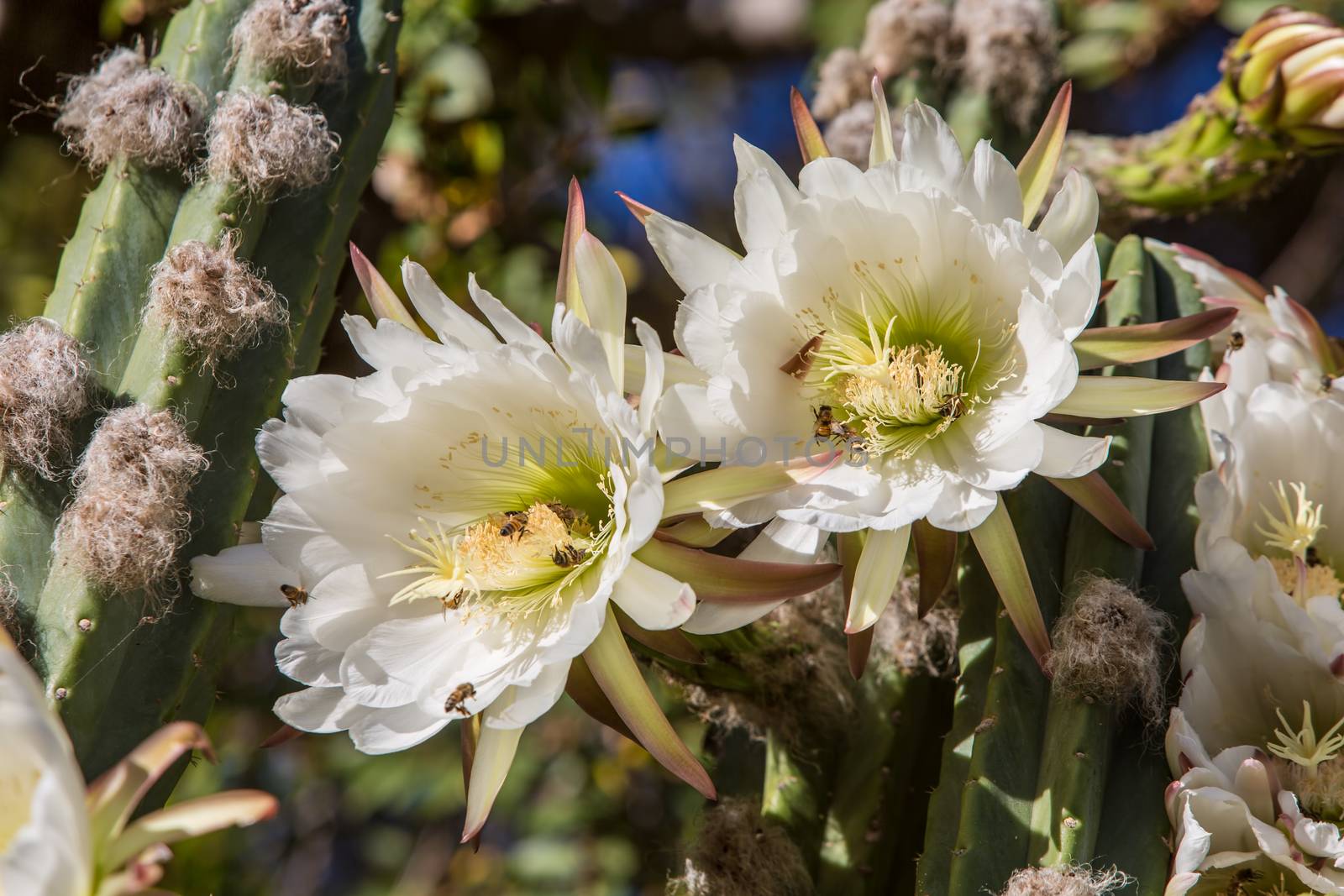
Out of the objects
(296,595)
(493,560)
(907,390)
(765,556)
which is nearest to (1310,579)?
(907,390)

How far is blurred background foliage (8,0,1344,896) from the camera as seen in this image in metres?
1.55

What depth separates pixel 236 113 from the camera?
954mm

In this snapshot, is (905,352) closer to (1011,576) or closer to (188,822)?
(1011,576)

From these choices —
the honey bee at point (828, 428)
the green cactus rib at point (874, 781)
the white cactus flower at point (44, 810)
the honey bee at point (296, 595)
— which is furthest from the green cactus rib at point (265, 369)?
the green cactus rib at point (874, 781)

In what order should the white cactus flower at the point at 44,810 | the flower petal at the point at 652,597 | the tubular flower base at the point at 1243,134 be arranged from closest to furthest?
the white cactus flower at the point at 44,810, the flower petal at the point at 652,597, the tubular flower base at the point at 1243,134

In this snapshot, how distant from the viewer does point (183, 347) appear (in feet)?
2.91

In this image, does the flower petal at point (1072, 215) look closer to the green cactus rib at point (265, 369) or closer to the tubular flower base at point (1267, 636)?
the tubular flower base at point (1267, 636)

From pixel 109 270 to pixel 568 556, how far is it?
1.60 feet

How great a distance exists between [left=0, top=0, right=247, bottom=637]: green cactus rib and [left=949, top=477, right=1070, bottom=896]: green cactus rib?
76 cm

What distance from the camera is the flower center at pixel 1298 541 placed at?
2.95 feet

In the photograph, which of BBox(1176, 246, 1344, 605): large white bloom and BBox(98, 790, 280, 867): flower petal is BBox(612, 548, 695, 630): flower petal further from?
BBox(1176, 246, 1344, 605): large white bloom

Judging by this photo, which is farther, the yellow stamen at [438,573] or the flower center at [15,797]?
the yellow stamen at [438,573]

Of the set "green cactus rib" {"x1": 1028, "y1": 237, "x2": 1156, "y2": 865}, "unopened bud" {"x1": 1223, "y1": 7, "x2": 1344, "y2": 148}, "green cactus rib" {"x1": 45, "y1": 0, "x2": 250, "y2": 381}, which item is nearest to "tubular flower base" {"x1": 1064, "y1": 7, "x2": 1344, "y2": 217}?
"unopened bud" {"x1": 1223, "y1": 7, "x2": 1344, "y2": 148}

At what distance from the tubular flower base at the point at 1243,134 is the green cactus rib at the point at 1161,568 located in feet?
0.76
